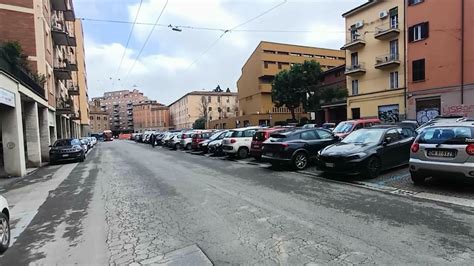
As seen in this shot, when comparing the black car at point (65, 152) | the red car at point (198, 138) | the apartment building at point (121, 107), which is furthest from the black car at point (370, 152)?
the apartment building at point (121, 107)

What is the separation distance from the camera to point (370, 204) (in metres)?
6.83

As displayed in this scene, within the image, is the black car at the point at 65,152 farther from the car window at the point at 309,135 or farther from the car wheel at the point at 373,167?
the car wheel at the point at 373,167

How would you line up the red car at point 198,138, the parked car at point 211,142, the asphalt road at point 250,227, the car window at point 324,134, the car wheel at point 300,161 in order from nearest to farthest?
1. the asphalt road at point 250,227
2. the car wheel at point 300,161
3. the car window at point 324,134
4. the parked car at point 211,142
5. the red car at point 198,138

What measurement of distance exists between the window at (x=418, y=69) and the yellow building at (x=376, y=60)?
1.61 meters

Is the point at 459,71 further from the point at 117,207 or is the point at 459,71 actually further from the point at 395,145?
the point at 117,207

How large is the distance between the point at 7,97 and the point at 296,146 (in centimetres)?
1106

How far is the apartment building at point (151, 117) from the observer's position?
132000 millimetres

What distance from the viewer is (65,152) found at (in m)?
20.1

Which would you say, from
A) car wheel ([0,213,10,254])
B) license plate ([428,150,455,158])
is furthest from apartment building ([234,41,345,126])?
car wheel ([0,213,10,254])

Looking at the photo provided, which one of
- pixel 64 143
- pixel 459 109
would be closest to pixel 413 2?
pixel 459 109

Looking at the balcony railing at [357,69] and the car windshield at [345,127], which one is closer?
the car windshield at [345,127]

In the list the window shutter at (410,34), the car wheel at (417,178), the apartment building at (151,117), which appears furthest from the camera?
the apartment building at (151,117)

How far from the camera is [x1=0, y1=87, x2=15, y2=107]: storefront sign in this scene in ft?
40.6

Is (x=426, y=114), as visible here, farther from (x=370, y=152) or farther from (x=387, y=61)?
(x=370, y=152)
